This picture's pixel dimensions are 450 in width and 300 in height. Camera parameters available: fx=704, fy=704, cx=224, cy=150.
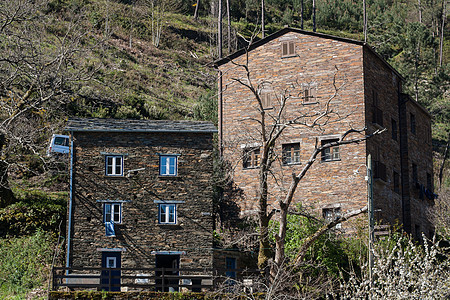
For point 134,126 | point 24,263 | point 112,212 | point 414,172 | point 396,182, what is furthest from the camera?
point 414,172

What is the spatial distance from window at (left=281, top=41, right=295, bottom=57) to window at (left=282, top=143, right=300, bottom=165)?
5529 mm

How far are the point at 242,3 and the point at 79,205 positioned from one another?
6661 cm

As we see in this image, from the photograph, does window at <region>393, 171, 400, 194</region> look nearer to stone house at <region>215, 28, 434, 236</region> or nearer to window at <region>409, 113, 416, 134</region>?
stone house at <region>215, 28, 434, 236</region>

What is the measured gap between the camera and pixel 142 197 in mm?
35531

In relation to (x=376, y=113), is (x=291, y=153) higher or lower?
lower

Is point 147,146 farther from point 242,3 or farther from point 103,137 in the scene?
point 242,3

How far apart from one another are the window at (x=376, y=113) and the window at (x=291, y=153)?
4.74 metres

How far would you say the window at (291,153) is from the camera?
40744 mm

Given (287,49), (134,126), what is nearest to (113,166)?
(134,126)

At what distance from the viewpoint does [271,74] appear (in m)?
42.2

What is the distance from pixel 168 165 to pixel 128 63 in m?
35.4

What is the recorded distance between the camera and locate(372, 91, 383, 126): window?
41.0m

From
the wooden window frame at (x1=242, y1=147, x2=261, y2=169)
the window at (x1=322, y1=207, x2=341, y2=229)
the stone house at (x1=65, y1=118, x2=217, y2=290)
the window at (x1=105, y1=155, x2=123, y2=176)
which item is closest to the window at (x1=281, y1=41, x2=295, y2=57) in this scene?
the wooden window frame at (x1=242, y1=147, x2=261, y2=169)

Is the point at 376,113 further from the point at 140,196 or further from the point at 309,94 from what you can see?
the point at 140,196
